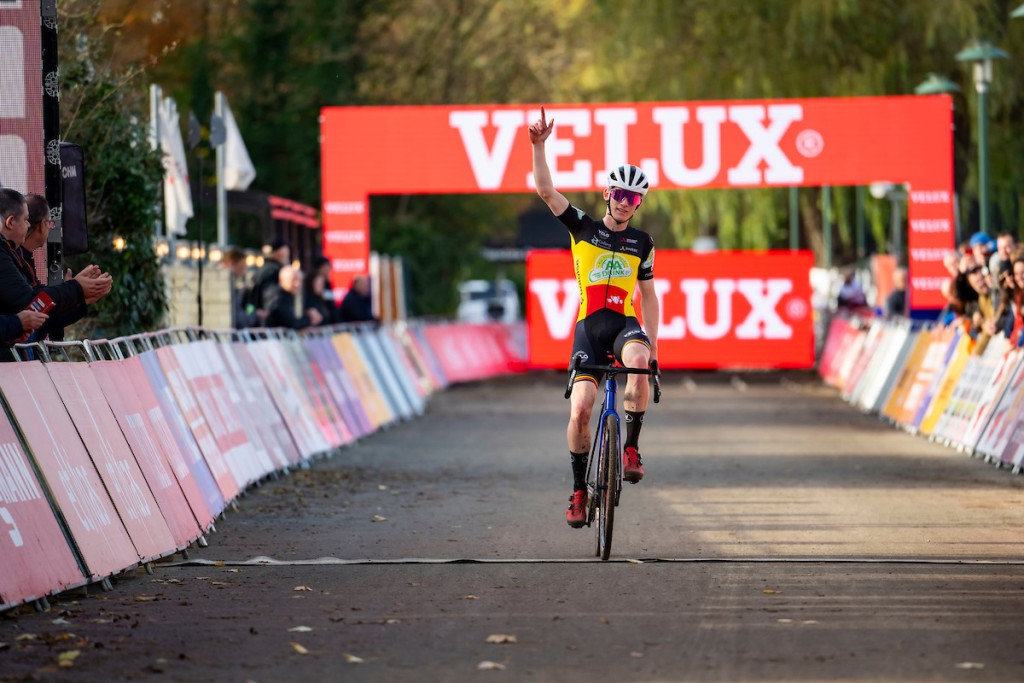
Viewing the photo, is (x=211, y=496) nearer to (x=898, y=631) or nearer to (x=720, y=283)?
(x=898, y=631)

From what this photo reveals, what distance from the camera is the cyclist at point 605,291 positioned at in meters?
11.2

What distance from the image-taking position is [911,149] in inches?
1115

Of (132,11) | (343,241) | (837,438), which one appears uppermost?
(132,11)

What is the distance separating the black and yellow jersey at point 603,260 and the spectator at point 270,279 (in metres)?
9.53

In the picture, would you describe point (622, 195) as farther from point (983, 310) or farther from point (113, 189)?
point (983, 310)

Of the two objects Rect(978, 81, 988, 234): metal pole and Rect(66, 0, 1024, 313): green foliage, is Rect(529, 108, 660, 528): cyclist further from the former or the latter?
Rect(978, 81, 988, 234): metal pole

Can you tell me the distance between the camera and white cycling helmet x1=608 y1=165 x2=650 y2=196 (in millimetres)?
11289

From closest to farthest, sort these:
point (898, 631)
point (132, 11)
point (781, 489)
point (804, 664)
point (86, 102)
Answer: point (804, 664) → point (898, 631) → point (781, 489) → point (86, 102) → point (132, 11)

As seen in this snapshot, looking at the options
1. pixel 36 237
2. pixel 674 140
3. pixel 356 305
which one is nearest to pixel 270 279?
pixel 356 305

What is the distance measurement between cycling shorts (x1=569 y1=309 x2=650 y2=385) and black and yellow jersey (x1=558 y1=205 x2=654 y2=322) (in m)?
0.05

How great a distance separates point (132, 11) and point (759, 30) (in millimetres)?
13425

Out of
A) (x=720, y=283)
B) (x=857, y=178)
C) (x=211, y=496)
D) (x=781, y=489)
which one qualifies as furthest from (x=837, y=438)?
(x=720, y=283)

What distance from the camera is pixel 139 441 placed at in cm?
1127

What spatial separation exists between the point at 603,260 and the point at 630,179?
0.49 meters
